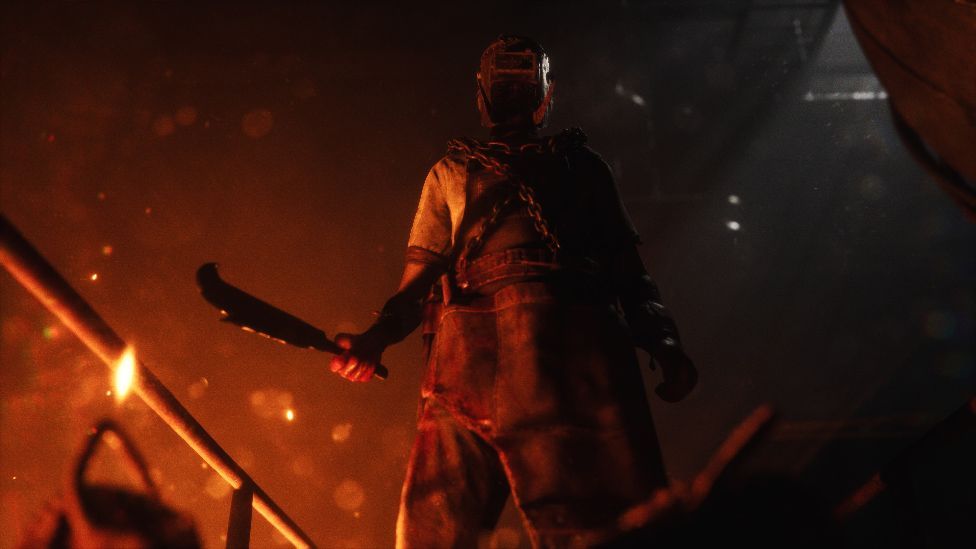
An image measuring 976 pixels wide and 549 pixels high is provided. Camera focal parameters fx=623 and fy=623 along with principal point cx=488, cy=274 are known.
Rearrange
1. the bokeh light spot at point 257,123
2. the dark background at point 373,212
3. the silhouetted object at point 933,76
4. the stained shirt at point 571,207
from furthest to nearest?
the bokeh light spot at point 257,123 → the dark background at point 373,212 → the stained shirt at point 571,207 → the silhouetted object at point 933,76

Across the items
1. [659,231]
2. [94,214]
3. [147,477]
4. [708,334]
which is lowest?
[147,477]

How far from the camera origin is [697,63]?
6539 mm

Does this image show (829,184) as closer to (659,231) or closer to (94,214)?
(659,231)

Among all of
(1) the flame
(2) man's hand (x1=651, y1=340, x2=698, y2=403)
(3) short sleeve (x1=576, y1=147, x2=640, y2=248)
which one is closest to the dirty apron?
(2) man's hand (x1=651, y1=340, x2=698, y2=403)

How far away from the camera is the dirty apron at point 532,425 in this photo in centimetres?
153

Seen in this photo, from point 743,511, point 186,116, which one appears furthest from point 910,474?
point 186,116

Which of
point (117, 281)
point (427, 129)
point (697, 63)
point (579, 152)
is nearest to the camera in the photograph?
point (579, 152)

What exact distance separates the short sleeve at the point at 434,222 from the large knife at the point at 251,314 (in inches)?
24.1

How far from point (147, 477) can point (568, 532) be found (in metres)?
0.92

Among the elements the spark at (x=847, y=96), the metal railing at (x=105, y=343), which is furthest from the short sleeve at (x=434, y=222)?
the spark at (x=847, y=96)

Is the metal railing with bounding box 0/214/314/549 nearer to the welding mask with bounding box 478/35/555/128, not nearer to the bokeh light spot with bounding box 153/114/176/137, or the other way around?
the welding mask with bounding box 478/35/555/128

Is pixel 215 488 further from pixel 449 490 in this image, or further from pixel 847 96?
→ pixel 847 96

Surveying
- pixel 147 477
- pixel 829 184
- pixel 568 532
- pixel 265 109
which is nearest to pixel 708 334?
pixel 829 184

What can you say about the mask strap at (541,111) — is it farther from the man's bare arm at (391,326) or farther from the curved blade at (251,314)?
the curved blade at (251,314)
